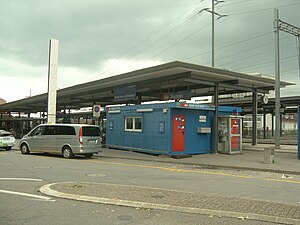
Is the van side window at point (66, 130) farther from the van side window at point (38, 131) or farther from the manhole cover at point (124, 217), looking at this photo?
the manhole cover at point (124, 217)

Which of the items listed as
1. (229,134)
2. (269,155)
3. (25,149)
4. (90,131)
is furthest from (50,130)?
(269,155)

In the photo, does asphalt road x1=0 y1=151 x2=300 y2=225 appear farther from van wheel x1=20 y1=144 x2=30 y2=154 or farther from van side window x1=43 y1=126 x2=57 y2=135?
van wheel x1=20 y1=144 x2=30 y2=154

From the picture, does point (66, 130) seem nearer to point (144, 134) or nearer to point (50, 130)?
point (50, 130)

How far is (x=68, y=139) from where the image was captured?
18.2 metres

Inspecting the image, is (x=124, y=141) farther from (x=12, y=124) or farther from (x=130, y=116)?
(x=12, y=124)

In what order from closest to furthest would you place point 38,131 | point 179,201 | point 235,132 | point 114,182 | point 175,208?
point 175,208, point 179,201, point 114,182, point 38,131, point 235,132

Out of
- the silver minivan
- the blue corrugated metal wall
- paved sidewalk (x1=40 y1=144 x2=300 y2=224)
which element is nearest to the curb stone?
paved sidewalk (x1=40 y1=144 x2=300 y2=224)

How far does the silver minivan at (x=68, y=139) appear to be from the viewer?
1784 cm

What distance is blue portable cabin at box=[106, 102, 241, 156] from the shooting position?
738 inches

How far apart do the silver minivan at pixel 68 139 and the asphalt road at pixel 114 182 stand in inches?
165

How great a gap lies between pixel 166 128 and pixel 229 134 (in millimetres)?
4445

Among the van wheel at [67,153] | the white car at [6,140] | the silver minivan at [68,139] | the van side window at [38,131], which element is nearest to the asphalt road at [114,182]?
the silver minivan at [68,139]

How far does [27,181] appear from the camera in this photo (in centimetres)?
1026

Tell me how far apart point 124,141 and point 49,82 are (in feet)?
29.6
